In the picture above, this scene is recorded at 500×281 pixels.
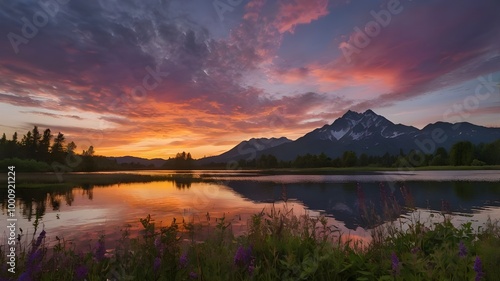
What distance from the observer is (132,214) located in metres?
21.2

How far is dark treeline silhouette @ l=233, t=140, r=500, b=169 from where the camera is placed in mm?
124562

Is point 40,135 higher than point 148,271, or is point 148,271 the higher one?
point 40,135

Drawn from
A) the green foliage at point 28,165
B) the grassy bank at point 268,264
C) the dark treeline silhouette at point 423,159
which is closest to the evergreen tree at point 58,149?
the green foliage at point 28,165

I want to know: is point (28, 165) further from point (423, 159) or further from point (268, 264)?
point (423, 159)

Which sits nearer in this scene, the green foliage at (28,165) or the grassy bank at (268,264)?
the grassy bank at (268,264)

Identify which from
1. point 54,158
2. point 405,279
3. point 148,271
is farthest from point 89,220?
point 54,158

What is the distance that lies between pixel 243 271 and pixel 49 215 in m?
20.8

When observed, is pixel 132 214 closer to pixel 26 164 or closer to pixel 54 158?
pixel 26 164

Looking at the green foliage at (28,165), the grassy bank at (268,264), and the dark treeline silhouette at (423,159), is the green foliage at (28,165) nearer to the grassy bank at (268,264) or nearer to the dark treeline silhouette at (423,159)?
the grassy bank at (268,264)

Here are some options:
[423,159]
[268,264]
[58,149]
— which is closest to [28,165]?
[58,149]

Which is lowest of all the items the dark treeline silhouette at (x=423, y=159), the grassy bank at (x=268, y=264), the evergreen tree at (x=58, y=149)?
the grassy bank at (x=268, y=264)

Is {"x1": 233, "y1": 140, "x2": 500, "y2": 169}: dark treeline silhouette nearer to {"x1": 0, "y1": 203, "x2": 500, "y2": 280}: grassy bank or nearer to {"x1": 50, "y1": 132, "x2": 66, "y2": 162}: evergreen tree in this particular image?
{"x1": 50, "y1": 132, "x2": 66, "y2": 162}: evergreen tree

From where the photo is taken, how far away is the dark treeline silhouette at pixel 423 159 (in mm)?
124562

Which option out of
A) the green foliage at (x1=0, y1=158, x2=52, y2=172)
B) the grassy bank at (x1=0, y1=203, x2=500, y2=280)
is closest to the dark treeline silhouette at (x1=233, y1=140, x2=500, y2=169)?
the green foliage at (x1=0, y1=158, x2=52, y2=172)
